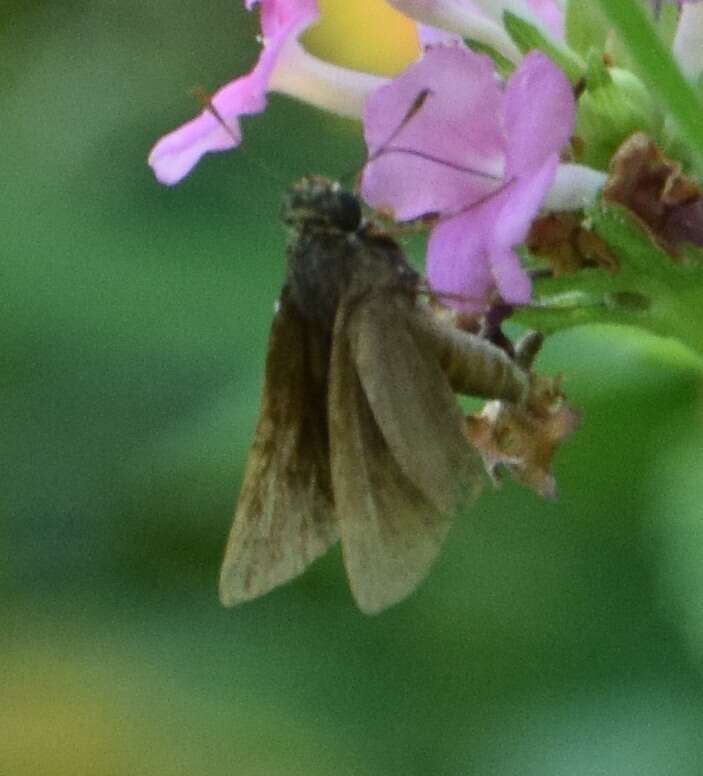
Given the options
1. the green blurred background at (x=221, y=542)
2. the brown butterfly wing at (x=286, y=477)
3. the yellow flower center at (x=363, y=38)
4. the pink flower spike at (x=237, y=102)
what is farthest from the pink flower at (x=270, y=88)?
the yellow flower center at (x=363, y=38)

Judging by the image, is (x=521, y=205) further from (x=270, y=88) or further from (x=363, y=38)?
(x=363, y=38)

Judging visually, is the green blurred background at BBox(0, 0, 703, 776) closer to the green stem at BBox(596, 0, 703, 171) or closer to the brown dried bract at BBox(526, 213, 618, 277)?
the brown dried bract at BBox(526, 213, 618, 277)

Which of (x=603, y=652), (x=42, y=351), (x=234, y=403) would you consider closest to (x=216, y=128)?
(x=234, y=403)

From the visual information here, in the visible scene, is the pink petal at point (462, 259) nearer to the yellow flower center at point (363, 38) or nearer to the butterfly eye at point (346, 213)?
the butterfly eye at point (346, 213)

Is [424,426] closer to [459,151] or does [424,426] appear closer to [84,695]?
[459,151]

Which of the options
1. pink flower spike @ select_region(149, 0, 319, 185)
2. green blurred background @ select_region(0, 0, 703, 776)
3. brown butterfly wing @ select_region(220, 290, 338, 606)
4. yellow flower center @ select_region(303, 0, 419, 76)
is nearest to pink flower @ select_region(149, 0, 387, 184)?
pink flower spike @ select_region(149, 0, 319, 185)
